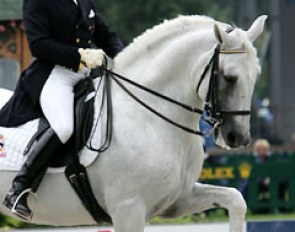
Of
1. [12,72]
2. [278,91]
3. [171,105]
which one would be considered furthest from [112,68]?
[278,91]

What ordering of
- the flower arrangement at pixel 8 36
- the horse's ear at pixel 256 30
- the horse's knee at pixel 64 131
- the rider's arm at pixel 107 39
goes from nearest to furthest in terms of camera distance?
1. the horse's ear at pixel 256 30
2. the horse's knee at pixel 64 131
3. the rider's arm at pixel 107 39
4. the flower arrangement at pixel 8 36

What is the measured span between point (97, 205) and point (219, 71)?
124cm

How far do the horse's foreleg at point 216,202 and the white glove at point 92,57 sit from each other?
107cm

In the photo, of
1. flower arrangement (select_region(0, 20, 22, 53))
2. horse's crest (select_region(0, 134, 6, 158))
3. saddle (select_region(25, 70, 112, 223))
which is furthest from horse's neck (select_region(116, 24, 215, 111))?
flower arrangement (select_region(0, 20, 22, 53))

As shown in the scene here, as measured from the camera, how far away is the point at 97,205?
7.09 m

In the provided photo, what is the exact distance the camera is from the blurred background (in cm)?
1159

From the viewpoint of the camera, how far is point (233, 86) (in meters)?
6.70

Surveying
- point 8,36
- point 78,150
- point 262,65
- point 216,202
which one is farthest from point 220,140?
point 262,65

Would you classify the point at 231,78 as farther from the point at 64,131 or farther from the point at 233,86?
the point at 64,131

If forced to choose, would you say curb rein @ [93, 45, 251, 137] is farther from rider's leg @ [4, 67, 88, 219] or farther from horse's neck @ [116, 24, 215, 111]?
rider's leg @ [4, 67, 88, 219]

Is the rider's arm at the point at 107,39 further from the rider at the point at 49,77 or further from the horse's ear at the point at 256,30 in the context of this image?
the horse's ear at the point at 256,30

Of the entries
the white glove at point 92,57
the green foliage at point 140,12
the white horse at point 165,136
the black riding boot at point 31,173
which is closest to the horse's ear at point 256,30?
the white horse at point 165,136

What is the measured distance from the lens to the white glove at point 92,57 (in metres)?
7.11

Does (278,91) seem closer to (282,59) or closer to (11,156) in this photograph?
(282,59)
